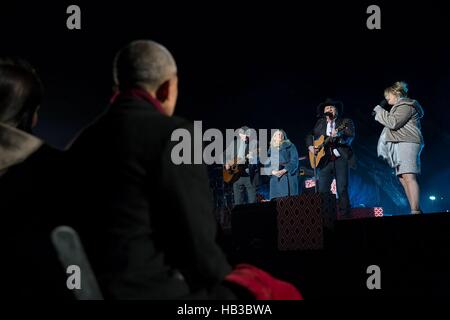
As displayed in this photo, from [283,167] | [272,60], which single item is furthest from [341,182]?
[272,60]

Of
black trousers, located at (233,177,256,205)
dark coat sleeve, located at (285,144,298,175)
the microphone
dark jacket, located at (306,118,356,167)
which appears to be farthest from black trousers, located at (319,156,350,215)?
black trousers, located at (233,177,256,205)

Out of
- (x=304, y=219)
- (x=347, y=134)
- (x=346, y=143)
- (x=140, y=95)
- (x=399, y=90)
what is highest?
(x=399, y=90)

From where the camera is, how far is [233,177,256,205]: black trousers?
1016cm

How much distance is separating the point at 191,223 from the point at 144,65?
588 millimetres

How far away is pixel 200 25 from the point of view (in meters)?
12.5

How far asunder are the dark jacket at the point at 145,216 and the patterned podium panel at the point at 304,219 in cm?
514

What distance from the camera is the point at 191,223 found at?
4.10ft

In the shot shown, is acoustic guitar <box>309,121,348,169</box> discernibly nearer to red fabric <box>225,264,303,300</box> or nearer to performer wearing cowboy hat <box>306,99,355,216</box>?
performer wearing cowboy hat <box>306,99,355,216</box>

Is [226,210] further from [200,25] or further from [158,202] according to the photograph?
[158,202]

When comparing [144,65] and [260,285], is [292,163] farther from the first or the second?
[260,285]

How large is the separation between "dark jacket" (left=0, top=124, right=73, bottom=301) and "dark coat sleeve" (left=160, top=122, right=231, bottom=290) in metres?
0.34

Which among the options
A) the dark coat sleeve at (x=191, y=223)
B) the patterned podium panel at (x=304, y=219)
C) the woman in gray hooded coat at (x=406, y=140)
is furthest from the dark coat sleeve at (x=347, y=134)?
the dark coat sleeve at (x=191, y=223)
